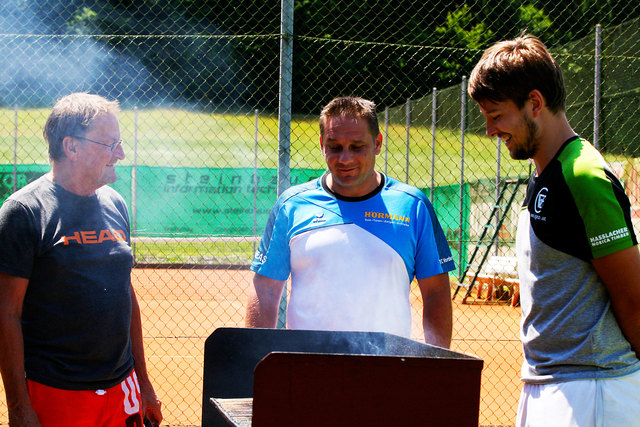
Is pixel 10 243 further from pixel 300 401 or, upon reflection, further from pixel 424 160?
pixel 424 160

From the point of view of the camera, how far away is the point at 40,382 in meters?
2.26

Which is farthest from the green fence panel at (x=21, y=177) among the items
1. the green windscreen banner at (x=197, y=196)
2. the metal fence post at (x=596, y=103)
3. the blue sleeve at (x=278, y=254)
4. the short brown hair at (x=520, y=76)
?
A: the short brown hair at (x=520, y=76)

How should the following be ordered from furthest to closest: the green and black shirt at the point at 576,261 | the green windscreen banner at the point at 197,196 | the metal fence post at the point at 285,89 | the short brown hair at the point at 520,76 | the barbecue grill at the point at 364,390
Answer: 1. the green windscreen banner at the point at 197,196
2. the metal fence post at the point at 285,89
3. the short brown hair at the point at 520,76
4. the green and black shirt at the point at 576,261
5. the barbecue grill at the point at 364,390

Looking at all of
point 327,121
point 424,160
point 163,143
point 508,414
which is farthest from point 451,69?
point 327,121

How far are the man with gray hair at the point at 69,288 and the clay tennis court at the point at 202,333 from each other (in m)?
1.45

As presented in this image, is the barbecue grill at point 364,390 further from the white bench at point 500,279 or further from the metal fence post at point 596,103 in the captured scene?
the white bench at point 500,279

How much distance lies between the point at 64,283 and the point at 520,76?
1.69 meters

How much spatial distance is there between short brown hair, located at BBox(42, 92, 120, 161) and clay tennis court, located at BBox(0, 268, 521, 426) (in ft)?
5.68

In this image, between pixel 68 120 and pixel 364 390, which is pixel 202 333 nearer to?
pixel 68 120

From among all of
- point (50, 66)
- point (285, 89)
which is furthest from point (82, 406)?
point (50, 66)

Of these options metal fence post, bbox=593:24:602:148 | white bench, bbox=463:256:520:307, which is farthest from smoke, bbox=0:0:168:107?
metal fence post, bbox=593:24:602:148

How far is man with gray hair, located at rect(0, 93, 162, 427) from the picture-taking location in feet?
7.13

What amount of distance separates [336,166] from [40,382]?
1.31 metres

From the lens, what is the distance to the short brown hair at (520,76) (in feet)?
5.76
